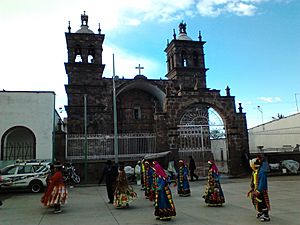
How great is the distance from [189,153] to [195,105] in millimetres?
3196

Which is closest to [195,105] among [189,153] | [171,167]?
[189,153]

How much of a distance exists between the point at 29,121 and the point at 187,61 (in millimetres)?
17640

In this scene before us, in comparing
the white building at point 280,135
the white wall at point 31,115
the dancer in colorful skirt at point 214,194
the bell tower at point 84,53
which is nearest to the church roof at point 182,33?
the bell tower at point 84,53

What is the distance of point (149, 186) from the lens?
1089 cm

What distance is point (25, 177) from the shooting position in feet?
47.4

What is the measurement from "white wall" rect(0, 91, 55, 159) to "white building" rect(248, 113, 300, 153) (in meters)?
18.9

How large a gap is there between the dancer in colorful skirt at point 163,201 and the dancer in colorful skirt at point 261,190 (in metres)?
2.06

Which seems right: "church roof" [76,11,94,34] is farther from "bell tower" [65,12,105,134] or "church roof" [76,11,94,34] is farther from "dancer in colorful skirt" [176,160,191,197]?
"dancer in colorful skirt" [176,160,191,197]

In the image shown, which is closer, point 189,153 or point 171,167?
point 171,167

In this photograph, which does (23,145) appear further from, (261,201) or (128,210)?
(261,201)

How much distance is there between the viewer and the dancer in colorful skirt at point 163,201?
25.0 feet

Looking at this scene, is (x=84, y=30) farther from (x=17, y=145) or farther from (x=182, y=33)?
(x=17, y=145)

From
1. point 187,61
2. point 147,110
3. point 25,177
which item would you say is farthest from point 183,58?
point 25,177

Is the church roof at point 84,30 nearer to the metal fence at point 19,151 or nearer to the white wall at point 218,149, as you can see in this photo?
the metal fence at point 19,151
